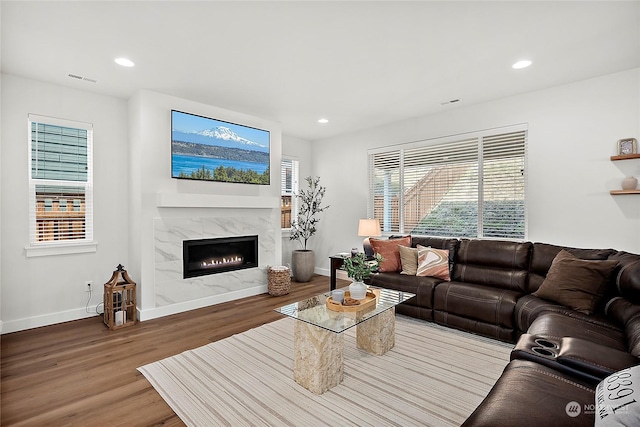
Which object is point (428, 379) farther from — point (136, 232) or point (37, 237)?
point (37, 237)

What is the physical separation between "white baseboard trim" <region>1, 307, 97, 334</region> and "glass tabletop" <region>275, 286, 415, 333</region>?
2.82 m

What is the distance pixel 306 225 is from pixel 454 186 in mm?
2785

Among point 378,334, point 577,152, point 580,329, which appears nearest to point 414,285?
point 378,334

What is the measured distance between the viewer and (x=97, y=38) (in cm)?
261

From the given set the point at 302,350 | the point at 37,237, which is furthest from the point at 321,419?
the point at 37,237

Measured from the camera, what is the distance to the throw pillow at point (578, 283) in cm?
259

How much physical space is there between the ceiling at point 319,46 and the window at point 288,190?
216 centimetres

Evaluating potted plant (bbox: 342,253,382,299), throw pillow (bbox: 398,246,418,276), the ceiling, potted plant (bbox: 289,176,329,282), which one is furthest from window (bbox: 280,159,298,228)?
potted plant (bbox: 342,253,382,299)

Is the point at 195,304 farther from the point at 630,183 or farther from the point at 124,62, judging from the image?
the point at 630,183

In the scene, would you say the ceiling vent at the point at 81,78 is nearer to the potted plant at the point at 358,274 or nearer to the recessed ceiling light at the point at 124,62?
the recessed ceiling light at the point at 124,62

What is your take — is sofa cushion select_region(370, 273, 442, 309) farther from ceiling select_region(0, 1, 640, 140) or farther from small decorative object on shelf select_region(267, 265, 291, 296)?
ceiling select_region(0, 1, 640, 140)

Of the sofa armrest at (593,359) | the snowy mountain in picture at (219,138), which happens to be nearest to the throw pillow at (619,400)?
the sofa armrest at (593,359)

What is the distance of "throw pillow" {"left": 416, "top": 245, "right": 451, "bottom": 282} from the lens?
12.0ft

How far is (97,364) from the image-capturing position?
264 centimetres
